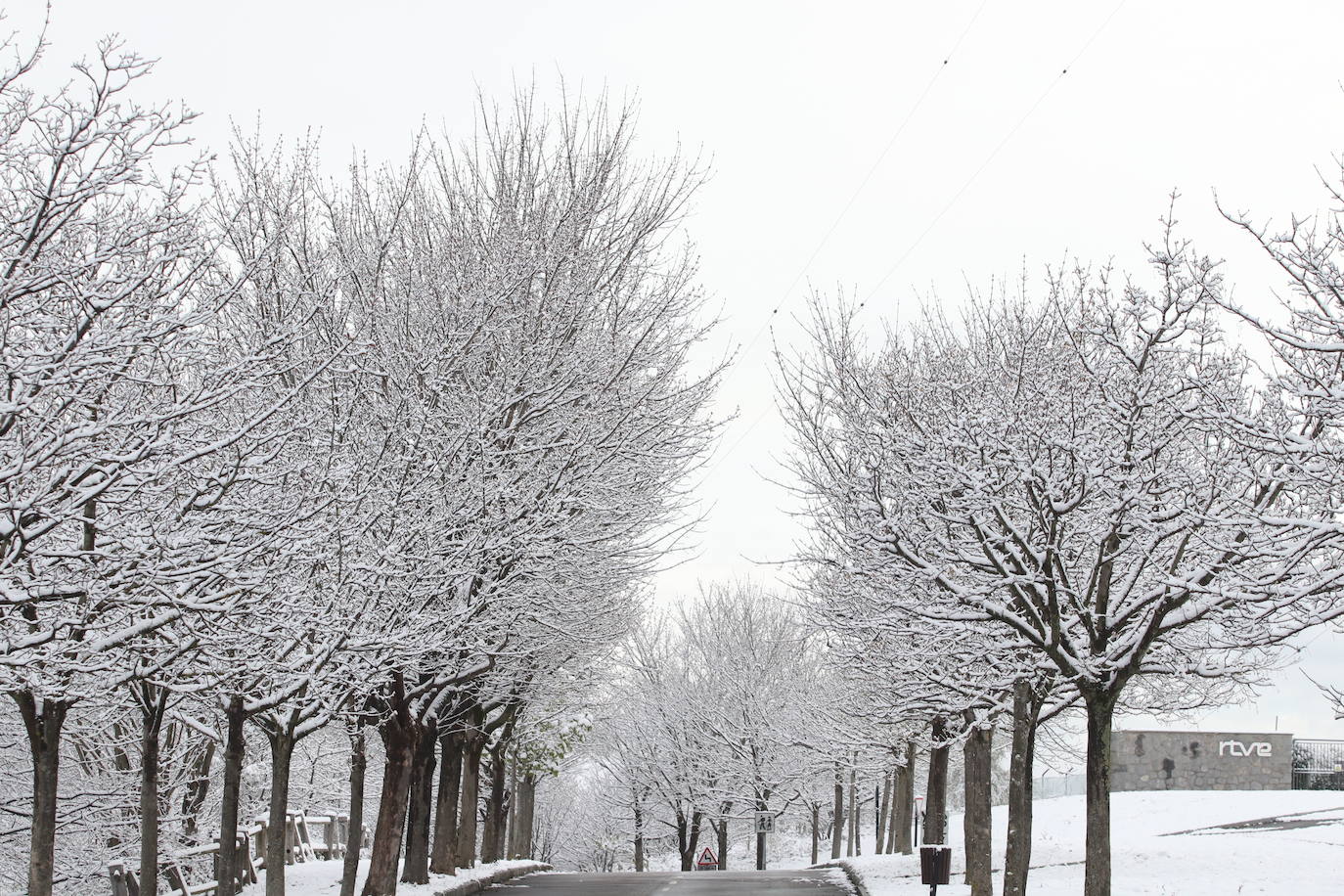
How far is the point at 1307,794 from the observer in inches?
1281

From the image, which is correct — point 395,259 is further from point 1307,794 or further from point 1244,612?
point 1307,794

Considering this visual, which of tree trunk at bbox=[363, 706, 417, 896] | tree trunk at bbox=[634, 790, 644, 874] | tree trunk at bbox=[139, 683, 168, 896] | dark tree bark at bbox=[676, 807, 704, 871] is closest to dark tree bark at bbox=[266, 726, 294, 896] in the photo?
tree trunk at bbox=[139, 683, 168, 896]

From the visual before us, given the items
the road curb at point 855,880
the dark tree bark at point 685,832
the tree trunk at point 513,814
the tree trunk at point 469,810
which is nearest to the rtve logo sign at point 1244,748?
the road curb at point 855,880

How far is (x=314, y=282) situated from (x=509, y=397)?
2599 millimetres

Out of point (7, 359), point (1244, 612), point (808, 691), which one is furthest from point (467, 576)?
point (808, 691)

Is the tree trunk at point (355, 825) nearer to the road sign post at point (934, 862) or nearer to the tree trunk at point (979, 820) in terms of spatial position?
the road sign post at point (934, 862)

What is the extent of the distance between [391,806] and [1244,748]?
29627 millimetres

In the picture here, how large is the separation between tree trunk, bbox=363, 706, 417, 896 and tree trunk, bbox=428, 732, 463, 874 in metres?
5.84

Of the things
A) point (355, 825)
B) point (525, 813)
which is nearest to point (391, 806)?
point (355, 825)

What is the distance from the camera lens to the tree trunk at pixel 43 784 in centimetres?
999

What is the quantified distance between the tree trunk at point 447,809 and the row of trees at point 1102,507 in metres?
9.87

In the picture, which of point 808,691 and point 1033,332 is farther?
point 808,691

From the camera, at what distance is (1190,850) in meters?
21.3

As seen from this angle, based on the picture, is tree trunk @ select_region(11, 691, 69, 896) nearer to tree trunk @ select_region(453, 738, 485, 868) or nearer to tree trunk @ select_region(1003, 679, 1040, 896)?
tree trunk @ select_region(1003, 679, 1040, 896)
